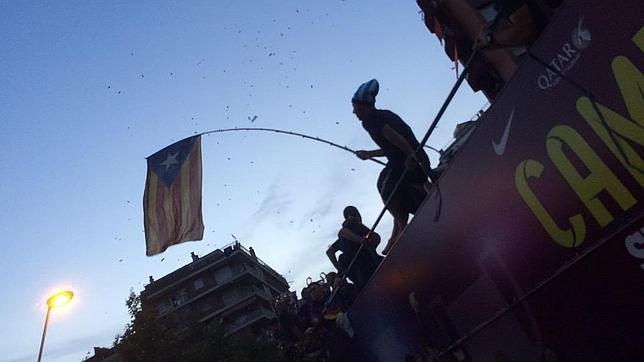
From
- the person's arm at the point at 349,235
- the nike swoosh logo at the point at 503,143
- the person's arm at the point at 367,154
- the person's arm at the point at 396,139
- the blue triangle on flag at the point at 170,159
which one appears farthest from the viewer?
the blue triangle on flag at the point at 170,159

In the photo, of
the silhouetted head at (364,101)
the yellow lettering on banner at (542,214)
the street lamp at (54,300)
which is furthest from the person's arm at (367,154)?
the street lamp at (54,300)

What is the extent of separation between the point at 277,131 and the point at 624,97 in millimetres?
6791

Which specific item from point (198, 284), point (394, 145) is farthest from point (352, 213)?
point (198, 284)

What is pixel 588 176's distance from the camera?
2082mm

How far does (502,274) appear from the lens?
286cm

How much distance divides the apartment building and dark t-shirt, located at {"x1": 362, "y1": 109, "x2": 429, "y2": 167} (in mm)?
A: 55827

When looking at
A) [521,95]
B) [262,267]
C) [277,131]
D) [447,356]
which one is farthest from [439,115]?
[262,267]

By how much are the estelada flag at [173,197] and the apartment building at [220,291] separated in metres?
51.9

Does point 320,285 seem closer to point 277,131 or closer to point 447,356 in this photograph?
point 277,131

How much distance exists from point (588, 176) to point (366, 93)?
300 cm

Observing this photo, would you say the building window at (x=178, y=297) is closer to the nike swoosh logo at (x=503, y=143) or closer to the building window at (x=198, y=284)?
the building window at (x=198, y=284)

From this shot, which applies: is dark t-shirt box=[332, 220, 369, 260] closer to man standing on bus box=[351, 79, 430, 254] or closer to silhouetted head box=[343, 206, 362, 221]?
silhouetted head box=[343, 206, 362, 221]

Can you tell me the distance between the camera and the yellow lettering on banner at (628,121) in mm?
1776

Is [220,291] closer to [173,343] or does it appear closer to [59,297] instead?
[173,343]
